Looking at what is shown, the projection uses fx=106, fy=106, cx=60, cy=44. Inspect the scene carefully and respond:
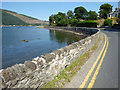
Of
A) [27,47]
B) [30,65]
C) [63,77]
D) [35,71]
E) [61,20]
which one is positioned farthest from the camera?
[61,20]

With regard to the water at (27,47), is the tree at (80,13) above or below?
above

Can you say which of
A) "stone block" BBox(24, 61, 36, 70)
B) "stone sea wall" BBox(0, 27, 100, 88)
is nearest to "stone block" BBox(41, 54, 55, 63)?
"stone sea wall" BBox(0, 27, 100, 88)

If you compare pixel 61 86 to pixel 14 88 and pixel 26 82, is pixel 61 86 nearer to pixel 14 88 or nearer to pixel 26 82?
pixel 26 82

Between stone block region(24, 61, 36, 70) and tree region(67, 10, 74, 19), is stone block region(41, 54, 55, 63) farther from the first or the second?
tree region(67, 10, 74, 19)

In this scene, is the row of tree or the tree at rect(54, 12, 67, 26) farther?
the tree at rect(54, 12, 67, 26)

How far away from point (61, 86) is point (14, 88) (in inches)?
73.9

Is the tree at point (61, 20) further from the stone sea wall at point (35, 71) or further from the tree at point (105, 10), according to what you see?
the stone sea wall at point (35, 71)

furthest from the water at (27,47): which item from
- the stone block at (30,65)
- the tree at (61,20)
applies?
the tree at (61,20)

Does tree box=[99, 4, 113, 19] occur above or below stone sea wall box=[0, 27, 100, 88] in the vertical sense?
above

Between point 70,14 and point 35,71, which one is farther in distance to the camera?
point 70,14

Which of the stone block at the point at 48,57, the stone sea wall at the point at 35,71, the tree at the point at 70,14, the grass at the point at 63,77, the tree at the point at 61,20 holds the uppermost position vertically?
the tree at the point at 70,14

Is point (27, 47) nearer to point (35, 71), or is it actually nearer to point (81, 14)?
point (35, 71)

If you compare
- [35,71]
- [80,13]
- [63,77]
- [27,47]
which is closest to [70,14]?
[80,13]

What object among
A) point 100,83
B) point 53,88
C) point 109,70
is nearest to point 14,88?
point 53,88
